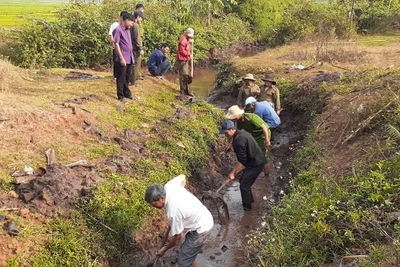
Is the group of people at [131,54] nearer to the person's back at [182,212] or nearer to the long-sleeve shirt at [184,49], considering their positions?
the long-sleeve shirt at [184,49]

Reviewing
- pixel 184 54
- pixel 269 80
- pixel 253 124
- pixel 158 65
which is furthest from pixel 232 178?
pixel 158 65

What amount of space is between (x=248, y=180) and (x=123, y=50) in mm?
4296

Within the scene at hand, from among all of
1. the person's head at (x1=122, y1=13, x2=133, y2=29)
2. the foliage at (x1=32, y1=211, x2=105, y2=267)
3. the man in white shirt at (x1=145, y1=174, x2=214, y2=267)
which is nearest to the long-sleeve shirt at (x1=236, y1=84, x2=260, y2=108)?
the person's head at (x1=122, y1=13, x2=133, y2=29)

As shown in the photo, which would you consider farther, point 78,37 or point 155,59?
point 78,37

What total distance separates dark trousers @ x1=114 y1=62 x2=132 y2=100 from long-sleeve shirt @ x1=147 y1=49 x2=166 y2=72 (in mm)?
3046

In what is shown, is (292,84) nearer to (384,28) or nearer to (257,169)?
Result: (257,169)

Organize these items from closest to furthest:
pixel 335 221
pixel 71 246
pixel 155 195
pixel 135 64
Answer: pixel 155 195 < pixel 335 221 < pixel 71 246 < pixel 135 64

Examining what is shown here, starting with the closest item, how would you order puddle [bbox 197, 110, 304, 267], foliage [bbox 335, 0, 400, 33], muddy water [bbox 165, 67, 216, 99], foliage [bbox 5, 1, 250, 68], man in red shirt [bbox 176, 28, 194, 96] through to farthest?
puddle [bbox 197, 110, 304, 267] < man in red shirt [bbox 176, 28, 194, 96] < foliage [bbox 5, 1, 250, 68] < muddy water [bbox 165, 67, 216, 99] < foliage [bbox 335, 0, 400, 33]

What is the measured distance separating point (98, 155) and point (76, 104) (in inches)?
87.0

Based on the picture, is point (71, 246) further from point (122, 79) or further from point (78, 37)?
point (78, 37)

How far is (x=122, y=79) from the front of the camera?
8.69m

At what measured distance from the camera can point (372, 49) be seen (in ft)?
56.6

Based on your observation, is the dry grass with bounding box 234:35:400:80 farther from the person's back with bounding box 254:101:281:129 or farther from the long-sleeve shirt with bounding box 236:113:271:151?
the long-sleeve shirt with bounding box 236:113:271:151

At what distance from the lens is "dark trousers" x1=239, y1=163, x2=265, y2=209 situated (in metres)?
6.46
